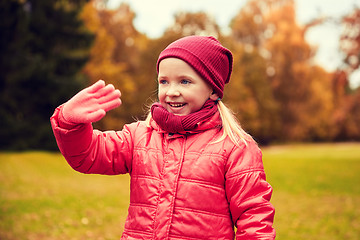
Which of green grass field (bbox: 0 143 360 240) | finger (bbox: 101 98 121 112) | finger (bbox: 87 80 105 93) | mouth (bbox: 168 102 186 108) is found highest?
finger (bbox: 87 80 105 93)

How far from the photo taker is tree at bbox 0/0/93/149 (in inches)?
822

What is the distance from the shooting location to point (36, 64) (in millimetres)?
20984

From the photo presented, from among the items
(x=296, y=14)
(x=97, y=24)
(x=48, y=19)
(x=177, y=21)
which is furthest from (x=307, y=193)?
(x=296, y=14)

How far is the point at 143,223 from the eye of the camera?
7.20 ft

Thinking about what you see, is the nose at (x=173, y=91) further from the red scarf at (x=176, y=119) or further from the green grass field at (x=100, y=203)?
the green grass field at (x=100, y=203)

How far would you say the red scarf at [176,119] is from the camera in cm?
227

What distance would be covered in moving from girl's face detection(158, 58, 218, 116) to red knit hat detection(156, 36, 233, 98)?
3cm

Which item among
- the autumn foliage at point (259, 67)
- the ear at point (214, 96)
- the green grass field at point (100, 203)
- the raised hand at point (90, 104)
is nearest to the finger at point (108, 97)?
the raised hand at point (90, 104)

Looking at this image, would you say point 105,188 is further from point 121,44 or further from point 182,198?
point 121,44

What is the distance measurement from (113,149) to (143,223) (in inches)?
17.7

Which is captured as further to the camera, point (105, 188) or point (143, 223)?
point (105, 188)

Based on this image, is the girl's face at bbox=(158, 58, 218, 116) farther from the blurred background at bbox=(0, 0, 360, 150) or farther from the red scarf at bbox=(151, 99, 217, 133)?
the blurred background at bbox=(0, 0, 360, 150)

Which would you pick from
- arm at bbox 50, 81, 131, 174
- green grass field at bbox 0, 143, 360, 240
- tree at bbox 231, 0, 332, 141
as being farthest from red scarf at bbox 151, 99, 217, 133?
tree at bbox 231, 0, 332, 141

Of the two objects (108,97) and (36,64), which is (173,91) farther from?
(36,64)
